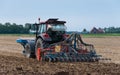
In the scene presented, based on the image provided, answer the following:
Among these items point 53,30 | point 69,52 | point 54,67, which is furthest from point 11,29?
point 54,67

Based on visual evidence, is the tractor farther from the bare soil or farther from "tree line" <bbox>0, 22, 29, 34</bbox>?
"tree line" <bbox>0, 22, 29, 34</bbox>

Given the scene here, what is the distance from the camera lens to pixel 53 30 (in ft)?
62.6

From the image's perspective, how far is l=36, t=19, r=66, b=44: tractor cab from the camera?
62.6ft

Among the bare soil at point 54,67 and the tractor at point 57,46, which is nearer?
the bare soil at point 54,67

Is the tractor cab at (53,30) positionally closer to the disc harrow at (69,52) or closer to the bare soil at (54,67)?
the disc harrow at (69,52)

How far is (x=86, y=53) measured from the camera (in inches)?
720

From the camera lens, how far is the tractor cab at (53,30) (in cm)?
1909

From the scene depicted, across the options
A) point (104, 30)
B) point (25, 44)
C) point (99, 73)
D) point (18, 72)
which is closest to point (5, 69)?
point (18, 72)

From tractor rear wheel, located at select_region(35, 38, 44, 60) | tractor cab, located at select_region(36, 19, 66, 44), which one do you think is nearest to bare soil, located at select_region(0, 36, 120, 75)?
tractor rear wheel, located at select_region(35, 38, 44, 60)

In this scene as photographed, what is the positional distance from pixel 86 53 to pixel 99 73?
5.50 m

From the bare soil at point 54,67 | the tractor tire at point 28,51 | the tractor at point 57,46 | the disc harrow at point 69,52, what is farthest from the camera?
the tractor tire at point 28,51

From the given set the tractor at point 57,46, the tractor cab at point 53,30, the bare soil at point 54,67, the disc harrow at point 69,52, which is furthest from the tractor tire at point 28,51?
the bare soil at point 54,67

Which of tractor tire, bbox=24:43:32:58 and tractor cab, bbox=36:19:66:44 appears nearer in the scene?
tractor cab, bbox=36:19:66:44

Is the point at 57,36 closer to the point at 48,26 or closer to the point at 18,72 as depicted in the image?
the point at 48,26
